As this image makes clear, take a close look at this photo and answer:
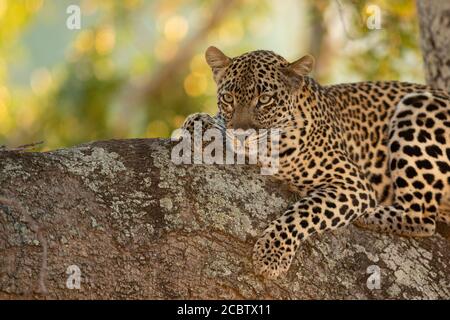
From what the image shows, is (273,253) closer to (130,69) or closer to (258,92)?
(258,92)

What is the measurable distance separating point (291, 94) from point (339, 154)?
2.45 feet

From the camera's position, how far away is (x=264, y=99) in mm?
8914

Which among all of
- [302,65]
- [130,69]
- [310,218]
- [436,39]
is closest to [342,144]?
[302,65]

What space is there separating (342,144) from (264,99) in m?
1.03

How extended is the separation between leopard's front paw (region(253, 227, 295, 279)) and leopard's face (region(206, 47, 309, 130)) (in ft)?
4.05

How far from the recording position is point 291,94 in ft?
29.9

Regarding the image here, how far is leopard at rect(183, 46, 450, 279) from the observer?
8750mm

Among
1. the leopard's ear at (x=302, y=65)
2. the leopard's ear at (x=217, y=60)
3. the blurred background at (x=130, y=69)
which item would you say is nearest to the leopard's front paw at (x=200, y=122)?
the leopard's ear at (x=217, y=60)

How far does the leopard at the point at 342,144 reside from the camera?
875 cm

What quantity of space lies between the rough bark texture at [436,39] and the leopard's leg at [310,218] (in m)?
2.57

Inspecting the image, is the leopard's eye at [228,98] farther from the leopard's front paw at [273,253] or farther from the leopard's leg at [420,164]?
the leopard's leg at [420,164]

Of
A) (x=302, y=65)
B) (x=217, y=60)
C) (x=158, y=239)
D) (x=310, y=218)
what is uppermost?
(x=217, y=60)
